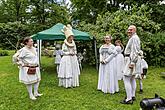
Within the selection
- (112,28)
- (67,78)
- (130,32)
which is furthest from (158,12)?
(130,32)

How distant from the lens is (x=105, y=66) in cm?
710

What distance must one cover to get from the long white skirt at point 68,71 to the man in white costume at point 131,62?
7.75 feet

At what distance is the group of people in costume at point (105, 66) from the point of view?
5.72m

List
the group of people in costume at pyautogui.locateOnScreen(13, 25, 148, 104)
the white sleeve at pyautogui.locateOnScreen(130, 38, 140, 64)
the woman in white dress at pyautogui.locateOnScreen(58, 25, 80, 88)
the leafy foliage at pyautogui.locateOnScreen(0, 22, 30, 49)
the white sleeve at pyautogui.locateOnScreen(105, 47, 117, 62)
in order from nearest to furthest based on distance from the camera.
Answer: the white sleeve at pyautogui.locateOnScreen(130, 38, 140, 64), the group of people in costume at pyautogui.locateOnScreen(13, 25, 148, 104), the white sleeve at pyautogui.locateOnScreen(105, 47, 117, 62), the woman in white dress at pyautogui.locateOnScreen(58, 25, 80, 88), the leafy foliage at pyautogui.locateOnScreen(0, 22, 30, 49)

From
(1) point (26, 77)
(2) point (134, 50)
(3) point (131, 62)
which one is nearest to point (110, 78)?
(3) point (131, 62)

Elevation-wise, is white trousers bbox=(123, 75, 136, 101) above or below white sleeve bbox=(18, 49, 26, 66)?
below

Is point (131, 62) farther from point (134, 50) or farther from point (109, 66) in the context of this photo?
point (109, 66)

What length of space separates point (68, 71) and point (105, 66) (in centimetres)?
133

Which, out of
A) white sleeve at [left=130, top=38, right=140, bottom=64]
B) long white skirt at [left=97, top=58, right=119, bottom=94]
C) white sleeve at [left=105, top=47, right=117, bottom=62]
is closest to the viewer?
white sleeve at [left=130, top=38, right=140, bottom=64]

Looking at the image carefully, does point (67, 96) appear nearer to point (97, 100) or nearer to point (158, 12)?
point (97, 100)

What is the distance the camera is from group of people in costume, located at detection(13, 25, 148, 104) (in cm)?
572

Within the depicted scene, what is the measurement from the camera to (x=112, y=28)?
40.5ft

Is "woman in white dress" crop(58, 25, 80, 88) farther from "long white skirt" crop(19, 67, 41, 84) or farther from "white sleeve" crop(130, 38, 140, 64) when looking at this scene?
"white sleeve" crop(130, 38, 140, 64)

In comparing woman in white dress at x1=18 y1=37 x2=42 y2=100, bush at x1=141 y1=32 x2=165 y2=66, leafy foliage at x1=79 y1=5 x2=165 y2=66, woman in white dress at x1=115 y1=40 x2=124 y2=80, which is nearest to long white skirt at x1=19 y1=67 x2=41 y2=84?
woman in white dress at x1=18 y1=37 x2=42 y2=100
